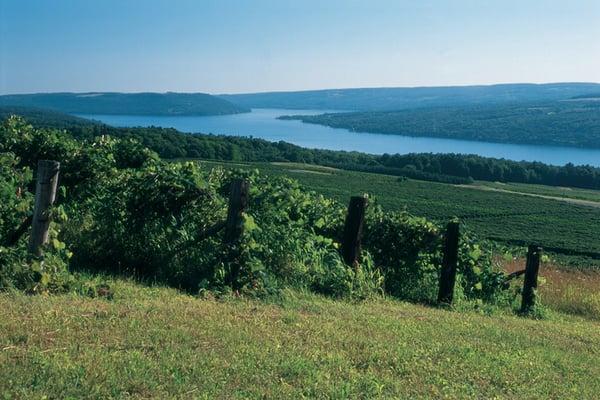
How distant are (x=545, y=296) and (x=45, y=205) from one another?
9.68m

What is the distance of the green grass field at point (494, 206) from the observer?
161 feet

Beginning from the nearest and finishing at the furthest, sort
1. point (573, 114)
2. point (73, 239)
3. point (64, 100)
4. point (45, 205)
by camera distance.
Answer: point (45, 205) < point (73, 239) < point (573, 114) < point (64, 100)

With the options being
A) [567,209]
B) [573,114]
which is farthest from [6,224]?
[573,114]

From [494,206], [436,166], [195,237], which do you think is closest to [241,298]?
[195,237]

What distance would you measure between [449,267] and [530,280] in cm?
161

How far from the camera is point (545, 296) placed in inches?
497

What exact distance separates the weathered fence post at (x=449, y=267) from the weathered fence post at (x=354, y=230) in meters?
1.41

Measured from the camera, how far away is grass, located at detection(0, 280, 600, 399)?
13.7 ft

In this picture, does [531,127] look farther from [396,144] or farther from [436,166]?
[436,166]

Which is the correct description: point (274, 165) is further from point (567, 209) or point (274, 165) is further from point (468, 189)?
point (567, 209)

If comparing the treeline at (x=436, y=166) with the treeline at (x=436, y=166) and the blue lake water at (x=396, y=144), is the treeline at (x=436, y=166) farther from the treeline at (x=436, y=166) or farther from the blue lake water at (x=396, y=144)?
the blue lake water at (x=396, y=144)

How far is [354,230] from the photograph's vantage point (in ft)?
30.0

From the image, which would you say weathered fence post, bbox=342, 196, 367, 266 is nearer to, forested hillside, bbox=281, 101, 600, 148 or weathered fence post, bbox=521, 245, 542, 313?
weathered fence post, bbox=521, 245, 542, 313

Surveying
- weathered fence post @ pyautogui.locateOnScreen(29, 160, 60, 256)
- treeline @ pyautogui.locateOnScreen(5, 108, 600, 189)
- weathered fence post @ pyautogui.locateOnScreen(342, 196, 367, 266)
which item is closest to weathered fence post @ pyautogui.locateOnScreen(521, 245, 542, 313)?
weathered fence post @ pyautogui.locateOnScreen(342, 196, 367, 266)
